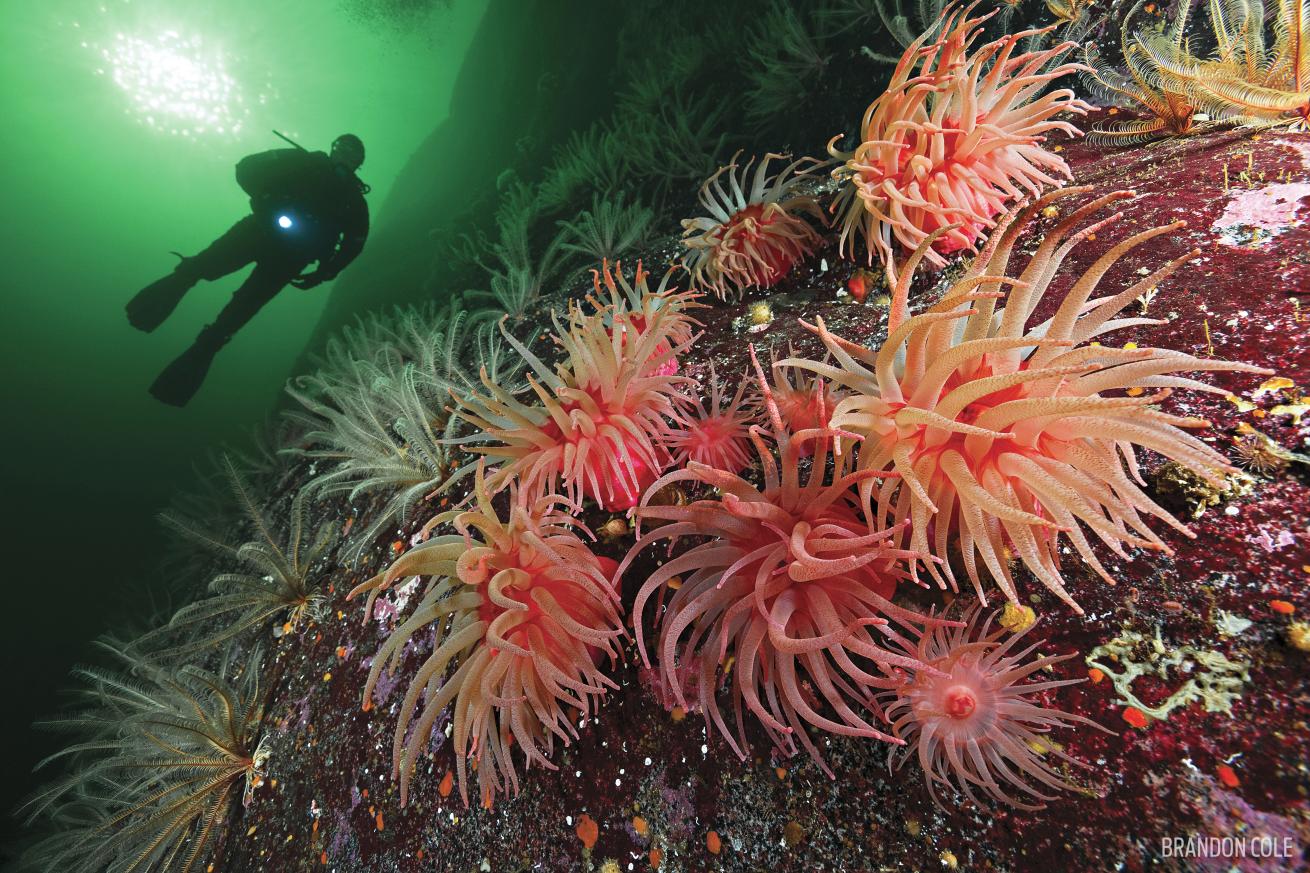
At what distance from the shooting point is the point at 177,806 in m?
3.23

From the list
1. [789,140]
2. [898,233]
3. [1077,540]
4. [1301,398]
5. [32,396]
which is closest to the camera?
[1077,540]

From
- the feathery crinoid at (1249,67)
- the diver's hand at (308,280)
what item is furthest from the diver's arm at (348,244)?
the feathery crinoid at (1249,67)

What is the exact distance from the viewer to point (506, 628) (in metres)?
1.83

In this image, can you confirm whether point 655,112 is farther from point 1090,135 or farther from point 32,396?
point 32,396

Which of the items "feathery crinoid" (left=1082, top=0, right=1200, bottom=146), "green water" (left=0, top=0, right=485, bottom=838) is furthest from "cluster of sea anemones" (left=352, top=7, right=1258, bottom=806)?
"green water" (left=0, top=0, right=485, bottom=838)

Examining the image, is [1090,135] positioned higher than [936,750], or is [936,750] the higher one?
[1090,135]

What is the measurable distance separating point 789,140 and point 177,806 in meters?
8.36

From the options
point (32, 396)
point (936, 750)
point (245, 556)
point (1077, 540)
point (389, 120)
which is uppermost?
point (389, 120)

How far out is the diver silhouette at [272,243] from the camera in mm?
9930

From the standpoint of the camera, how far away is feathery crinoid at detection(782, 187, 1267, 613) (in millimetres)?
1262

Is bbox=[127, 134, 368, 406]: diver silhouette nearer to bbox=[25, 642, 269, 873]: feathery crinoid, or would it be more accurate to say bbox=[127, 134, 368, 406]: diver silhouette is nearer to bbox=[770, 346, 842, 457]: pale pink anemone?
bbox=[25, 642, 269, 873]: feathery crinoid

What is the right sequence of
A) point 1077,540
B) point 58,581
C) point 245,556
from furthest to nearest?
point 58,581
point 245,556
point 1077,540

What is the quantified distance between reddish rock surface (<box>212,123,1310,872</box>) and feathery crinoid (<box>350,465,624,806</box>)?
27cm

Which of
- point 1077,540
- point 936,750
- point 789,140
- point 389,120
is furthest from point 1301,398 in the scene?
point 389,120
